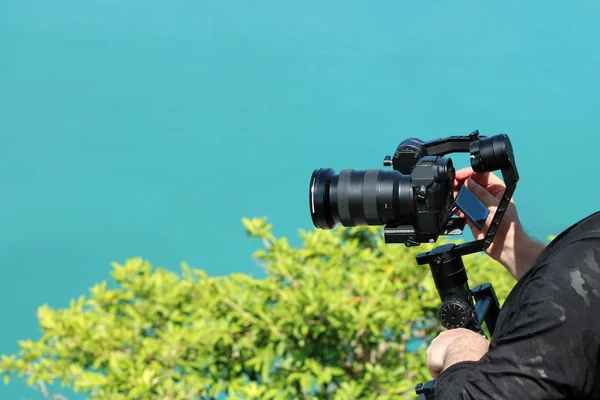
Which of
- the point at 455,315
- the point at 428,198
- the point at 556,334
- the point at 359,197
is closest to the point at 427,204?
the point at 428,198

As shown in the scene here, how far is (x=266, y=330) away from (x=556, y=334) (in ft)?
7.22

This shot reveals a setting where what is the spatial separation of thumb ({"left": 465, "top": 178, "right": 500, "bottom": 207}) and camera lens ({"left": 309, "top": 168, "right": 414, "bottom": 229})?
1.28 feet

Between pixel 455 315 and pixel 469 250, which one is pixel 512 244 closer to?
pixel 469 250

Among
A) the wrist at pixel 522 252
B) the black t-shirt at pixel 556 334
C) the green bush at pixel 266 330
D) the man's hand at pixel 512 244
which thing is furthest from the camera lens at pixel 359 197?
the green bush at pixel 266 330

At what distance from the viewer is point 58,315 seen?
13.4 ft

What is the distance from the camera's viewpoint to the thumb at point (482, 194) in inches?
93.0

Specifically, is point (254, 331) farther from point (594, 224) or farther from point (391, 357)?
point (594, 224)

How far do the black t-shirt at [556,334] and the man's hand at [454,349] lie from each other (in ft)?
0.63

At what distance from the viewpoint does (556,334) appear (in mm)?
1456

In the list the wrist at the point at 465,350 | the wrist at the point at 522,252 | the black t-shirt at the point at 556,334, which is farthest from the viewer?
the wrist at the point at 522,252

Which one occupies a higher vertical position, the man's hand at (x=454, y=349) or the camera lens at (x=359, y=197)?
the camera lens at (x=359, y=197)

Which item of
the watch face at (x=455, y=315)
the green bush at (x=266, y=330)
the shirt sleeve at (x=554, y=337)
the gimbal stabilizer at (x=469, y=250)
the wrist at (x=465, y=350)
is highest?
the green bush at (x=266, y=330)

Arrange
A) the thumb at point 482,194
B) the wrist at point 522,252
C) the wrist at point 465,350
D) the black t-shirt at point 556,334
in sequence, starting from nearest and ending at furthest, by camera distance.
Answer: the black t-shirt at point 556,334 < the wrist at point 465,350 < the wrist at point 522,252 < the thumb at point 482,194

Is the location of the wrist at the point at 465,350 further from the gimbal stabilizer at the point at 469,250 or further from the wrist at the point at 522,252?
the wrist at the point at 522,252
